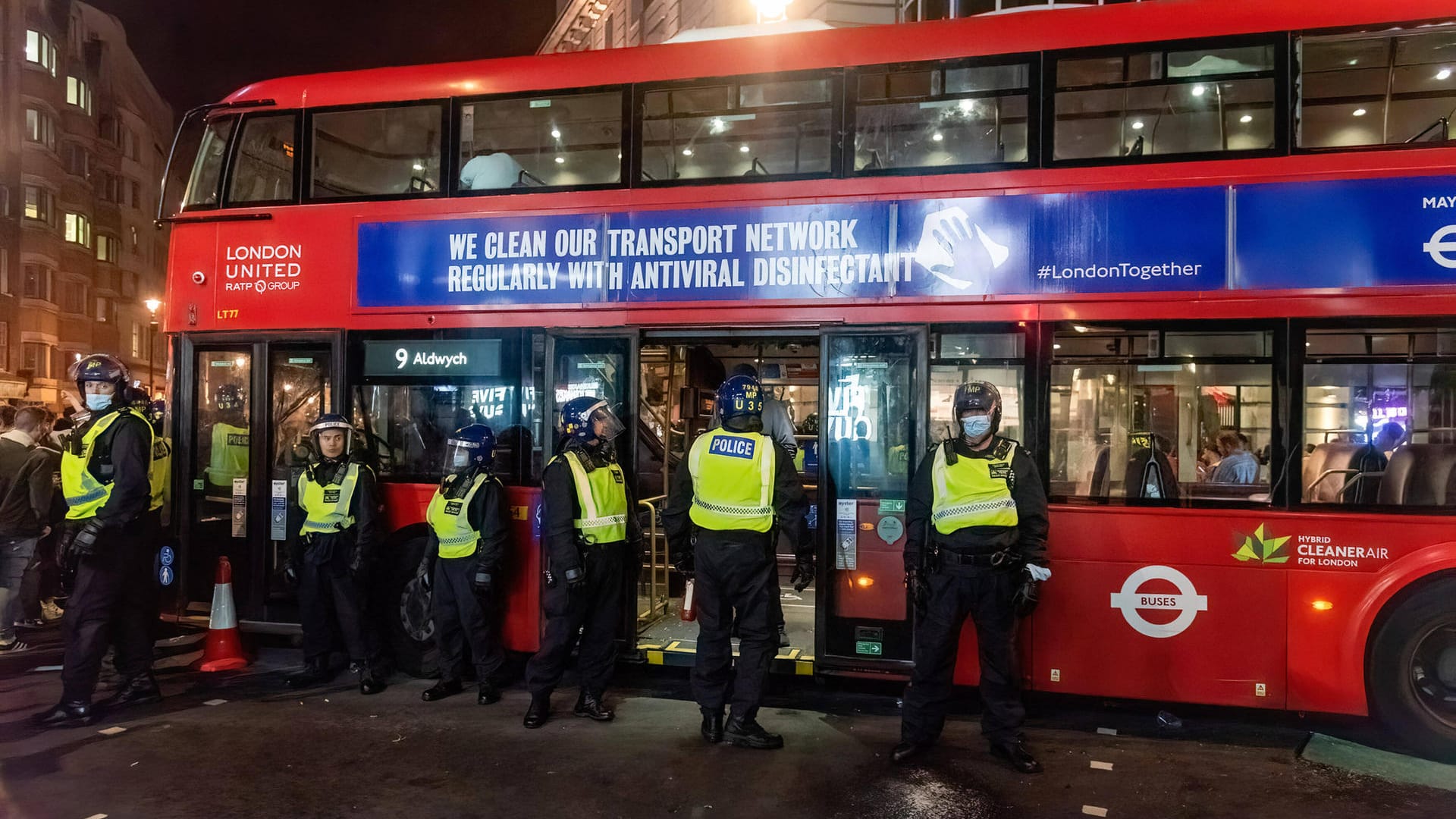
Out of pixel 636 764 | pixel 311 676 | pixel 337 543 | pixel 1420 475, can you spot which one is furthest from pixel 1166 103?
pixel 311 676

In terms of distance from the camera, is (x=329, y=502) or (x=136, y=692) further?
(x=329, y=502)

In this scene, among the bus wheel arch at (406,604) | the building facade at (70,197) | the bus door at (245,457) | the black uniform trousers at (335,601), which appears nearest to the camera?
the black uniform trousers at (335,601)

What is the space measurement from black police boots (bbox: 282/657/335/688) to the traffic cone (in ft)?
2.19

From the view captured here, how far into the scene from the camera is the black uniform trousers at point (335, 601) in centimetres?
597

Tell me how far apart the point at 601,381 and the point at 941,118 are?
9.41ft

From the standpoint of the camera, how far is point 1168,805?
4211 millimetres

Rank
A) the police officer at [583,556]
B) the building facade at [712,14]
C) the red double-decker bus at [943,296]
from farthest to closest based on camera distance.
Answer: the building facade at [712,14] → the police officer at [583,556] → the red double-decker bus at [943,296]

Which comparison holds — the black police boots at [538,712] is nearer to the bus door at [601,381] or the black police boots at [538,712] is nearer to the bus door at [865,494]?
the bus door at [601,381]

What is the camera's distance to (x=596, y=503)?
5359 mm

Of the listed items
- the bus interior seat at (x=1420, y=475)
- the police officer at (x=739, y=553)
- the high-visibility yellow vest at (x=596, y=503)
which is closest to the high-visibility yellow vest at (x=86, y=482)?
the high-visibility yellow vest at (x=596, y=503)

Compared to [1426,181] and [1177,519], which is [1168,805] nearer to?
[1177,519]

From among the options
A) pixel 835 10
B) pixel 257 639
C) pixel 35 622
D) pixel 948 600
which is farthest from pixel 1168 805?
pixel 835 10

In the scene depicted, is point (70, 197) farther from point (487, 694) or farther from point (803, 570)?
point (803, 570)

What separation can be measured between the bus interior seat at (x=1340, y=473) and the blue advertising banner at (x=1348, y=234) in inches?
36.8
